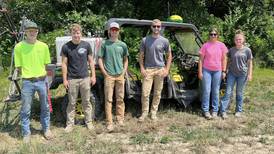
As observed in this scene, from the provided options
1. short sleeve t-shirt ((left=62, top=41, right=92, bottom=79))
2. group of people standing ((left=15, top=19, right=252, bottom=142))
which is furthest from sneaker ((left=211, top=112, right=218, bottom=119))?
short sleeve t-shirt ((left=62, top=41, right=92, bottom=79))

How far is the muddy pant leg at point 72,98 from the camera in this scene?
22.7 ft

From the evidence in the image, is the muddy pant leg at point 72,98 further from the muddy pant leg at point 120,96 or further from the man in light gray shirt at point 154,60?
the man in light gray shirt at point 154,60

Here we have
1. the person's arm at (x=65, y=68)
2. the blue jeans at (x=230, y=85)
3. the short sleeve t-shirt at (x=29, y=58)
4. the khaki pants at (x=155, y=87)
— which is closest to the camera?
the short sleeve t-shirt at (x=29, y=58)

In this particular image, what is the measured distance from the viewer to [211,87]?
7922mm

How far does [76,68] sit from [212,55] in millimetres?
2359

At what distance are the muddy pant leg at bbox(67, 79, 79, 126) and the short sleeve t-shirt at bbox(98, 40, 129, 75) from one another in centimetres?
56

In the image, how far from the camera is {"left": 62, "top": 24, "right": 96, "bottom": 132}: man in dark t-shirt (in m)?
6.85

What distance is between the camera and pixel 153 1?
1397 cm

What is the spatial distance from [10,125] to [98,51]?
6.10 ft

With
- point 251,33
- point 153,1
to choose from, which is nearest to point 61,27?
point 153,1

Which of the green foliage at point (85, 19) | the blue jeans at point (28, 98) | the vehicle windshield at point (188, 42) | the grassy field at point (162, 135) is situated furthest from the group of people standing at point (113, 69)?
the green foliage at point (85, 19)

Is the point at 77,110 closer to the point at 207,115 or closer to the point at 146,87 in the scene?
the point at 146,87

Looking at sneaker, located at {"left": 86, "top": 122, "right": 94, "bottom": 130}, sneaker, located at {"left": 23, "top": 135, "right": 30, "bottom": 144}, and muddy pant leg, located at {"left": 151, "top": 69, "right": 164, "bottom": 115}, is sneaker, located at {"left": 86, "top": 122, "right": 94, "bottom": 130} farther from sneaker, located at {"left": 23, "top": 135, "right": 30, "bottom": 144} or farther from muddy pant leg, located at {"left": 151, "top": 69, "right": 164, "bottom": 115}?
muddy pant leg, located at {"left": 151, "top": 69, "right": 164, "bottom": 115}

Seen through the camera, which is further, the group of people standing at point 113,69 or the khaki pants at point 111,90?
the khaki pants at point 111,90
